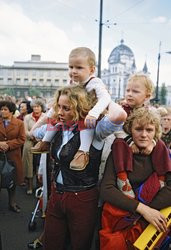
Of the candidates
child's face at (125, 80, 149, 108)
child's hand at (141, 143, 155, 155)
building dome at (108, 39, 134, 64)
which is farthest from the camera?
building dome at (108, 39, 134, 64)

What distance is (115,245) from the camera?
1710mm

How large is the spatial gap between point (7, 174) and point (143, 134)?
2.81 metres

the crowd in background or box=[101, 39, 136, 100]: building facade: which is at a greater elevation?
box=[101, 39, 136, 100]: building facade

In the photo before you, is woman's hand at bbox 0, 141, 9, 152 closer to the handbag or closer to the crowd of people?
the handbag

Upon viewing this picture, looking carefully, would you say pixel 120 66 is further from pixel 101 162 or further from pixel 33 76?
pixel 101 162

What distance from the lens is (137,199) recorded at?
1.79 metres

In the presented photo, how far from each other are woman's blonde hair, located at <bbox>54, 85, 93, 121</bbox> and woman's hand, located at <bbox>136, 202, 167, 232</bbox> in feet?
2.33

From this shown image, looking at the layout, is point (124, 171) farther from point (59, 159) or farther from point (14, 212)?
point (14, 212)

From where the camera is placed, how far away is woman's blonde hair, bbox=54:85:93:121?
1.87 meters

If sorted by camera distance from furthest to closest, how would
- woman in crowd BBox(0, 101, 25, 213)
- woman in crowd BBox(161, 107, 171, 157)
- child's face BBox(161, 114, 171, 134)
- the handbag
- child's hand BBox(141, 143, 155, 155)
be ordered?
woman in crowd BBox(0, 101, 25, 213)
the handbag
child's face BBox(161, 114, 171, 134)
woman in crowd BBox(161, 107, 171, 157)
child's hand BBox(141, 143, 155, 155)

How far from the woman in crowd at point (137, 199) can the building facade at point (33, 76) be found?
275 feet

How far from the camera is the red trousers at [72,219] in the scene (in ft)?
6.33

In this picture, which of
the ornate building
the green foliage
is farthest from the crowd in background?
the ornate building

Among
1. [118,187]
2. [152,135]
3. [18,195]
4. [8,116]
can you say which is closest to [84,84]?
[152,135]
